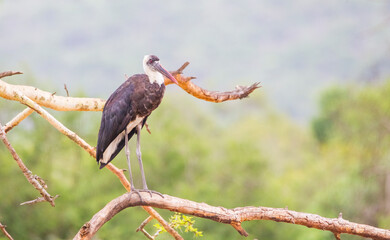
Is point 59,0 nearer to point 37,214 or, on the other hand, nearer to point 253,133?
point 253,133

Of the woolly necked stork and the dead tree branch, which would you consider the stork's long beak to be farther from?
the dead tree branch

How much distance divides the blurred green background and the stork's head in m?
1.69

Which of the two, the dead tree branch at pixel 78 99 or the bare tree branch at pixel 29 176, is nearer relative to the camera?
the bare tree branch at pixel 29 176

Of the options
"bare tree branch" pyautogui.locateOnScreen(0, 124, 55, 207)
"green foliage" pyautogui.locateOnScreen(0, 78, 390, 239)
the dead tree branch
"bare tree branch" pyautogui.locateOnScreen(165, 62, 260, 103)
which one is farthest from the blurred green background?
"bare tree branch" pyautogui.locateOnScreen(165, 62, 260, 103)

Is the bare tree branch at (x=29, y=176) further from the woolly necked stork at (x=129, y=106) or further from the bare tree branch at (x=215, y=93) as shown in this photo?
the bare tree branch at (x=215, y=93)

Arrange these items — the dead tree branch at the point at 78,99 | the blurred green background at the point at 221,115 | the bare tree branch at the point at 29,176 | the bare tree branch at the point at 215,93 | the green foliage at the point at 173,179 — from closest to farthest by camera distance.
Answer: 1. the bare tree branch at the point at 29,176
2. the dead tree branch at the point at 78,99
3. the bare tree branch at the point at 215,93
4. the blurred green background at the point at 221,115
5. the green foliage at the point at 173,179

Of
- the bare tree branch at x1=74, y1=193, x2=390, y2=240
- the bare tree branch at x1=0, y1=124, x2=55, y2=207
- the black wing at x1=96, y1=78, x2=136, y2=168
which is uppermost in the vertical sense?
the black wing at x1=96, y1=78, x2=136, y2=168

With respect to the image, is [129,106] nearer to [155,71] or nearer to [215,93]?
[155,71]

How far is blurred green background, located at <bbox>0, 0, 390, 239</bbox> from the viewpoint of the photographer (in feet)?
93.4

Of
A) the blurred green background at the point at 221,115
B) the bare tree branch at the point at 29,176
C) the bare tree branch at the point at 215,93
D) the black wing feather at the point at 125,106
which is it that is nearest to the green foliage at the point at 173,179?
the blurred green background at the point at 221,115

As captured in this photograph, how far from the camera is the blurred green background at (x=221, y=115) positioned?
2848cm

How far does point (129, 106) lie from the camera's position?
21.4 feet

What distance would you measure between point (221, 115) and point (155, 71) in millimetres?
119797

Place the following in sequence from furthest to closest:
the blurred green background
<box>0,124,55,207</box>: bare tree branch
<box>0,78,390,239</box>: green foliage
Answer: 1. <box>0,78,390,239</box>: green foliage
2. the blurred green background
3. <box>0,124,55,207</box>: bare tree branch
